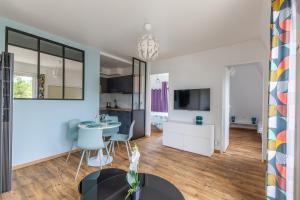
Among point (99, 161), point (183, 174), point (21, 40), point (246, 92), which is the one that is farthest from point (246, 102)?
point (21, 40)

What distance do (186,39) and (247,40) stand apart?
1348mm

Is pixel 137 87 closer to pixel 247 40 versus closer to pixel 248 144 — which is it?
pixel 247 40

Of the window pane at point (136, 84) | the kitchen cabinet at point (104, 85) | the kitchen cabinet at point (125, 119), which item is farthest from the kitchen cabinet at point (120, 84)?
the kitchen cabinet at point (125, 119)

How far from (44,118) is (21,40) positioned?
5.03ft

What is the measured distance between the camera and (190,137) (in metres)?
3.70

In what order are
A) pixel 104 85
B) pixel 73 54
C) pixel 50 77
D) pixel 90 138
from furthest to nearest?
pixel 104 85, pixel 73 54, pixel 50 77, pixel 90 138

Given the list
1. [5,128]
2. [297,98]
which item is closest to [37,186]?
[5,128]

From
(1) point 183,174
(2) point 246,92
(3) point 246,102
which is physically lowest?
(1) point 183,174

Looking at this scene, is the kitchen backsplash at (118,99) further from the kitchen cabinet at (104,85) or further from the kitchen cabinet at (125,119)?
the kitchen cabinet at (125,119)

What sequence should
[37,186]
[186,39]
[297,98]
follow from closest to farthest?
[297,98]
[37,186]
[186,39]

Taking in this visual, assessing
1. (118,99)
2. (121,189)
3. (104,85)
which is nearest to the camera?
(121,189)

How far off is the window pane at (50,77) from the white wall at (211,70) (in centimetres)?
296

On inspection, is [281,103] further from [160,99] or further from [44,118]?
[160,99]

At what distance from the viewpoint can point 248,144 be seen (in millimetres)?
4406
